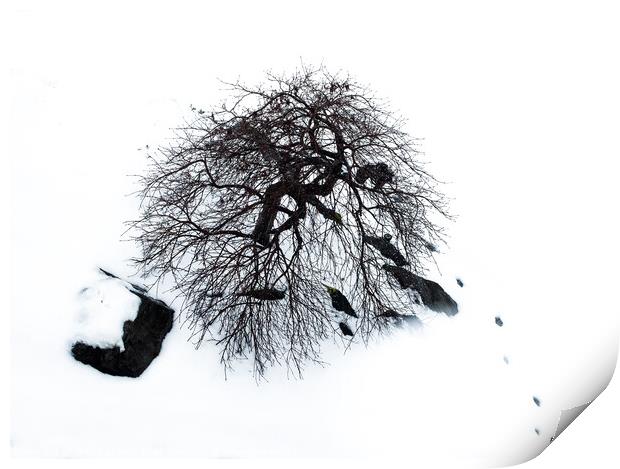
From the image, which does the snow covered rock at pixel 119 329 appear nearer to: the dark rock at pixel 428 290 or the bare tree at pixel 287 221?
the bare tree at pixel 287 221

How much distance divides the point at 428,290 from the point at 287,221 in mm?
2161

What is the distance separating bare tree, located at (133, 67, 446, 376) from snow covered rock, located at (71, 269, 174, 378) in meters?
0.40

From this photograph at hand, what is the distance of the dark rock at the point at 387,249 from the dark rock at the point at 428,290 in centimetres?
15

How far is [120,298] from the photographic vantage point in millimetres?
5414

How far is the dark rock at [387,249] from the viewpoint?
6.13 meters

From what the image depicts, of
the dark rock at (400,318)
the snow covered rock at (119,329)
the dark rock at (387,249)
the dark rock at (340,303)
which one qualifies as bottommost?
→ the dark rock at (400,318)

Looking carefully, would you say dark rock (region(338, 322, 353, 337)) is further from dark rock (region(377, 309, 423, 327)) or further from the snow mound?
the snow mound

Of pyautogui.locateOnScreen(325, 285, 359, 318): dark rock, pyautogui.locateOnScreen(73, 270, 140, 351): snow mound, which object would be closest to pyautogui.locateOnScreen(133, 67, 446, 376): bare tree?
pyautogui.locateOnScreen(325, 285, 359, 318): dark rock

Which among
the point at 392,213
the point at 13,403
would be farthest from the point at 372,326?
the point at 13,403

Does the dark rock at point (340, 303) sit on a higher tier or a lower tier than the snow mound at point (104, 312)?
lower

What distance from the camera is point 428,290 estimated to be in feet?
21.4

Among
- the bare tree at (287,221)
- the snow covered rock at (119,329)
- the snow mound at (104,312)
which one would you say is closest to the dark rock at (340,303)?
the bare tree at (287,221)

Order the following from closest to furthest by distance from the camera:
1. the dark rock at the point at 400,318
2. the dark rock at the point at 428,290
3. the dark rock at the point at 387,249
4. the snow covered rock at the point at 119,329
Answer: the snow covered rock at the point at 119,329 → the dark rock at the point at 400,318 → the dark rock at the point at 387,249 → the dark rock at the point at 428,290

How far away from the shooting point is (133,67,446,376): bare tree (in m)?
5.45
